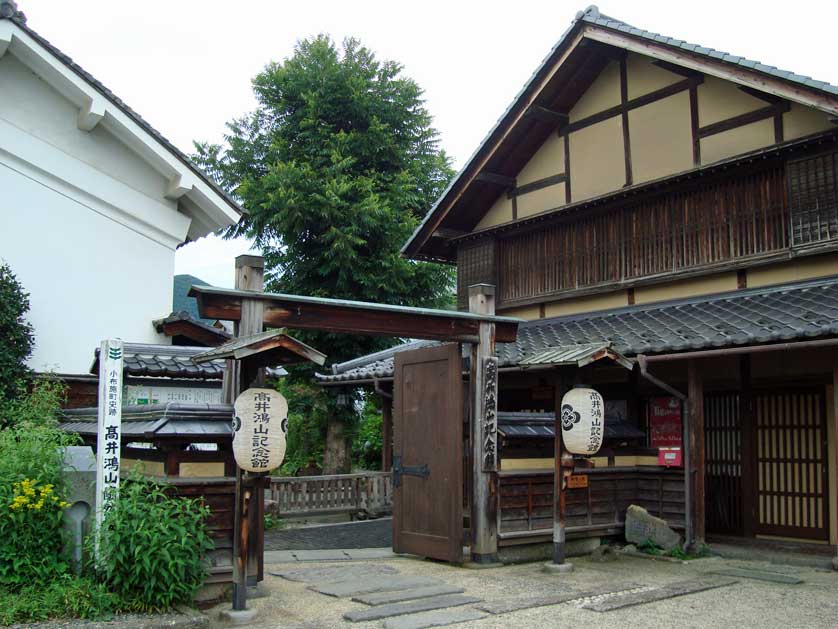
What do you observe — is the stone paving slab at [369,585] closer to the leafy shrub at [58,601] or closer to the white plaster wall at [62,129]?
the leafy shrub at [58,601]

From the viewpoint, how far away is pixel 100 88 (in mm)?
12102

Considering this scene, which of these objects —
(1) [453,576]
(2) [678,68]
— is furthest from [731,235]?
(1) [453,576]

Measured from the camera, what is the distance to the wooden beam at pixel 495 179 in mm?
15438

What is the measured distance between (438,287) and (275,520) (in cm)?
896

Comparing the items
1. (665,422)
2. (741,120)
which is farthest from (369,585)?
(741,120)

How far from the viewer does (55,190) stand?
487 inches

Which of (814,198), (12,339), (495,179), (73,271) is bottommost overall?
(12,339)

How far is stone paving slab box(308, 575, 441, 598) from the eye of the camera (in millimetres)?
8211

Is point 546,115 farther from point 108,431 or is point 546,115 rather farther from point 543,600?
point 108,431

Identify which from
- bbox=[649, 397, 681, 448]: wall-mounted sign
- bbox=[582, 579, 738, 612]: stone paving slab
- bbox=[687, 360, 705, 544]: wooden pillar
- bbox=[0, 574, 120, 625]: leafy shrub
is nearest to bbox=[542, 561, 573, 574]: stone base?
bbox=[582, 579, 738, 612]: stone paving slab

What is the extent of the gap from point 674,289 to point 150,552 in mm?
9334

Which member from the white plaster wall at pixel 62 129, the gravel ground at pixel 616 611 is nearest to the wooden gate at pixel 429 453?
the gravel ground at pixel 616 611

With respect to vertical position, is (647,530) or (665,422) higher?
(665,422)

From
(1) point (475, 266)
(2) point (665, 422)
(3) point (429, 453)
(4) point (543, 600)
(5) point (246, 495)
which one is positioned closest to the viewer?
(5) point (246, 495)
